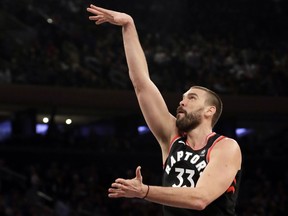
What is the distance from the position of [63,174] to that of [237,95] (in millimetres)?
4797

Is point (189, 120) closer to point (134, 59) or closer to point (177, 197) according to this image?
point (134, 59)

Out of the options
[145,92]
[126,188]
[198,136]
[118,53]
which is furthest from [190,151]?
[118,53]

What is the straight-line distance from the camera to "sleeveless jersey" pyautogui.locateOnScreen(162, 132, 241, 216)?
4.03 meters

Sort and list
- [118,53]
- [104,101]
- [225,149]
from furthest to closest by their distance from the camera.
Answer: [118,53]
[104,101]
[225,149]

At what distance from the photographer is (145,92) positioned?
4.46 metres

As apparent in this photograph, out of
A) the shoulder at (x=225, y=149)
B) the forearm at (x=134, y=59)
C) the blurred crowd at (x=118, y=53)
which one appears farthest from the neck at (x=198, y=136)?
the blurred crowd at (x=118, y=53)

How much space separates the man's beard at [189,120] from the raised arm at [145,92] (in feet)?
0.52

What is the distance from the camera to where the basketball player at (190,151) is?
3.69 meters

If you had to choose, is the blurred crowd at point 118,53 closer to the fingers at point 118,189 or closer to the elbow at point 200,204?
the elbow at point 200,204

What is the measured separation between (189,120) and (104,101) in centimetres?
1223

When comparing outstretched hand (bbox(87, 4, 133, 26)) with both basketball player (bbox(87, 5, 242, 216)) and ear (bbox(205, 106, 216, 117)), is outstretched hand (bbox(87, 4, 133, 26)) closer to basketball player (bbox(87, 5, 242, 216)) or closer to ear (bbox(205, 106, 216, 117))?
basketball player (bbox(87, 5, 242, 216))

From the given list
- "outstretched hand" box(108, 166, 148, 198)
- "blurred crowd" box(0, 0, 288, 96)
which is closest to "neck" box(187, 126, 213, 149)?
Answer: "outstretched hand" box(108, 166, 148, 198)

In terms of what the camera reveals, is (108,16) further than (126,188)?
Yes

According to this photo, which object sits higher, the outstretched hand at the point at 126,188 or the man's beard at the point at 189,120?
the man's beard at the point at 189,120
